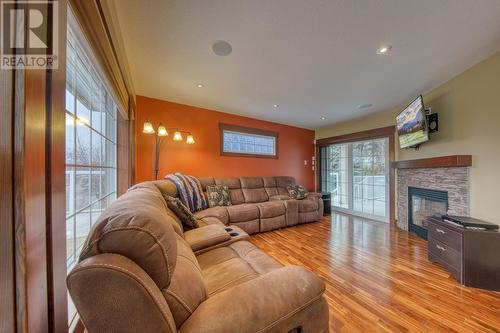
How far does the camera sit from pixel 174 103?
11.0 ft

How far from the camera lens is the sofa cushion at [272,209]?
128 inches

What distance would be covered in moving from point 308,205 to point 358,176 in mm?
1724

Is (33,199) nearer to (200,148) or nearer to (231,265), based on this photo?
(231,265)

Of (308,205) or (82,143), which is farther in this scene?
(308,205)

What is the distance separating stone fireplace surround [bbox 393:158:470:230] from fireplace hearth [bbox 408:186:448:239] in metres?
0.07

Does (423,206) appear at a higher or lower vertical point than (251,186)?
lower

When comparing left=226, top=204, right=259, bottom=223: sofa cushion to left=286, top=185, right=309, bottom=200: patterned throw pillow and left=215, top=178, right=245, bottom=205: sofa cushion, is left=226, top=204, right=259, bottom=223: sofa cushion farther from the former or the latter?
left=286, top=185, right=309, bottom=200: patterned throw pillow

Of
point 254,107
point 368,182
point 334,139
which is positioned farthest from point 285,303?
point 334,139

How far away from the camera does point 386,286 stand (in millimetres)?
1722

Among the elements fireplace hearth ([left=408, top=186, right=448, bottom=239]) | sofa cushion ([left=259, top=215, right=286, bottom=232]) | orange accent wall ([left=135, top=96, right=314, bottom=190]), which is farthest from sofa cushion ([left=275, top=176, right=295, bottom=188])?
fireplace hearth ([left=408, top=186, right=448, bottom=239])

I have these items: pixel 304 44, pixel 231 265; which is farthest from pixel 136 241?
pixel 304 44

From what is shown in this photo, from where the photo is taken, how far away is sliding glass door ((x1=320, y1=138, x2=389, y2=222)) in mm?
3941

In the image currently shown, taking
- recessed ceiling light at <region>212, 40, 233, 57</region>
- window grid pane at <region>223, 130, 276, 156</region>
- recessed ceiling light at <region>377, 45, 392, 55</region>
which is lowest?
window grid pane at <region>223, 130, 276, 156</region>

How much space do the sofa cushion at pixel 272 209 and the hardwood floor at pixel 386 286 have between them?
41cm
